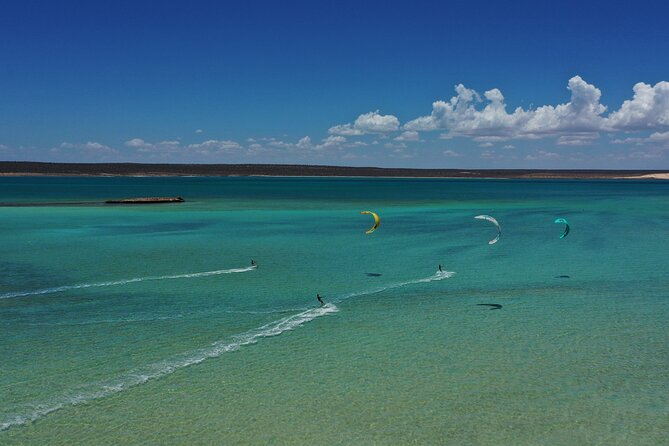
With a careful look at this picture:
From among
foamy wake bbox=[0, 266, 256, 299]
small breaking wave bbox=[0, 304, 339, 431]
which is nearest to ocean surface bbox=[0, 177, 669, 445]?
small breaking wave bbox=[0, 304, 339, 431]

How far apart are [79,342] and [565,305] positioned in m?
19.0

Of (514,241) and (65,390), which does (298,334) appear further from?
(514,241)

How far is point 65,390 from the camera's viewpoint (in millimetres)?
16438

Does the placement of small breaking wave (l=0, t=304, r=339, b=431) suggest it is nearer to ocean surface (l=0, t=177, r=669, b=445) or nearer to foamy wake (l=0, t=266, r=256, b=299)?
ocean surface (l=0, t=177, r=669, b=445)

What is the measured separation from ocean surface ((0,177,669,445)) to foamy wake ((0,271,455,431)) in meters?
0.07

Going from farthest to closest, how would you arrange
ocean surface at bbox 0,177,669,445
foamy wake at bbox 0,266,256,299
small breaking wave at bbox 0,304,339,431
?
foamy wake at bbox 0,266,256,299
small breaking wave at bbox 0,304,339,431
ocean surface at bbox 0,177,669,445

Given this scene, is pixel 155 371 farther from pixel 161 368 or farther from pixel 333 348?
pixel 333 348

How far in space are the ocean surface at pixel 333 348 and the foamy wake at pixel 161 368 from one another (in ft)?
0.23

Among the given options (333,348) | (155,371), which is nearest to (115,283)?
(155,371)

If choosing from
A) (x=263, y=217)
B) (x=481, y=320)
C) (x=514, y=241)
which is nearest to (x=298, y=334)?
(x=481, y=320)

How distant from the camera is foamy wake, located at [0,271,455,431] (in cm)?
1516

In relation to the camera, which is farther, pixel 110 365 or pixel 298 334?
pixel 298 334

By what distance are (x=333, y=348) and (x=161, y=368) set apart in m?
5.36

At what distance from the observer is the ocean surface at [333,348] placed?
48.1 feet
